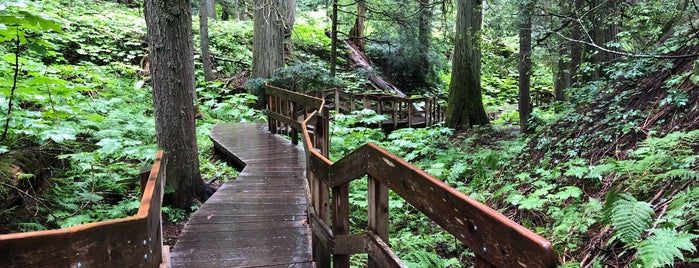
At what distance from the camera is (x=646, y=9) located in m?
6.13

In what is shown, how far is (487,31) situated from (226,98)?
8.89 metres

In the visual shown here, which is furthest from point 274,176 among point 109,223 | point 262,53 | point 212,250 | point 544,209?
point 262,53

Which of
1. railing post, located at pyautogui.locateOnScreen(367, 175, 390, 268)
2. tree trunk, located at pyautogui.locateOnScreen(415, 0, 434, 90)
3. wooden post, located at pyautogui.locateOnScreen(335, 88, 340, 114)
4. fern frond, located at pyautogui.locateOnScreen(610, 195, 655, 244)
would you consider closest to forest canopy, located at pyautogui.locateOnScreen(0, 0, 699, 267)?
fern frond, located at pyautogui.locateOnScreen(610, 195, 655, 244)

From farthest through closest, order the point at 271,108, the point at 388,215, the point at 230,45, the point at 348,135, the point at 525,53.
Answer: the point at 230,45
the point at 348,135
the point at 271,108
the point at 525,53
the point at 388,215

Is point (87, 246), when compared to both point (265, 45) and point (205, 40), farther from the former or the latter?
point (205, 40)

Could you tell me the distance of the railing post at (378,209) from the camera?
247 centimetres

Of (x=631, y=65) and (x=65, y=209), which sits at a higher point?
(x=631, y=65)

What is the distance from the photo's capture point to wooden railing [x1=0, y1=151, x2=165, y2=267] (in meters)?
1.35

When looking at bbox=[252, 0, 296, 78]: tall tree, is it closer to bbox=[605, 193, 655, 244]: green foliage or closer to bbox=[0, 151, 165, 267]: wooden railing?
bbox=[605, 193, 655, 244]: green foliage

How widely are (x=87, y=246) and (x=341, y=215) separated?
1864mm

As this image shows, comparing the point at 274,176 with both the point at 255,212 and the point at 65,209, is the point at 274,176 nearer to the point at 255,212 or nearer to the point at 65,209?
the point at 255,212

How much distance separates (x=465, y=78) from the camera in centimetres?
1151

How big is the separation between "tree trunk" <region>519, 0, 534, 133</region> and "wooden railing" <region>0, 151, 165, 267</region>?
24.6 ft

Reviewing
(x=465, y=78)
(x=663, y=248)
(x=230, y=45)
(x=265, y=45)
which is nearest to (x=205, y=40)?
(x=265, y=45)
